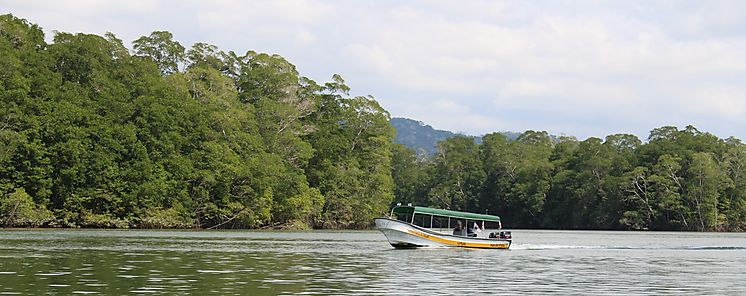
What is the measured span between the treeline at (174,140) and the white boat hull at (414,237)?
138 feet

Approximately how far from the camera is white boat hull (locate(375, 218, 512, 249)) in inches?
2469

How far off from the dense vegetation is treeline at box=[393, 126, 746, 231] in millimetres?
275

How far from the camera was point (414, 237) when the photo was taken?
206ft

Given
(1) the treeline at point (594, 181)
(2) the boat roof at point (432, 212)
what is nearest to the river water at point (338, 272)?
(2) the boat roof at point (432, 212)

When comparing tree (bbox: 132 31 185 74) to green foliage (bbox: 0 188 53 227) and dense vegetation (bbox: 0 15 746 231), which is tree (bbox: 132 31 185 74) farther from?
green foliage (bbox: 0 188 53 227)

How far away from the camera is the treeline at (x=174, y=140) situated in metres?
96.0

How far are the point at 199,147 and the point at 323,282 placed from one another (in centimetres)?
7951

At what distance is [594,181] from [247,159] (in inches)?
2393

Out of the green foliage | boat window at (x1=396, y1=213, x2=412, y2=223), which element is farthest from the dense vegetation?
boat window at (x1=396, y1=213, x2=412, y2=223)

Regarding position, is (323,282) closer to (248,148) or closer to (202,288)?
(202,288)

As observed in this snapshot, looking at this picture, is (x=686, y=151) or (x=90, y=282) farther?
(x=686, y=151)

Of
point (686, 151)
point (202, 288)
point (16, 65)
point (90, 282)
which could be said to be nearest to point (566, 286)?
point (202, 288)

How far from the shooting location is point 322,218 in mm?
125812

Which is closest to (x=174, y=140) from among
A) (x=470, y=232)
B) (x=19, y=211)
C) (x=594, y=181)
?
(x=19, y=211)
